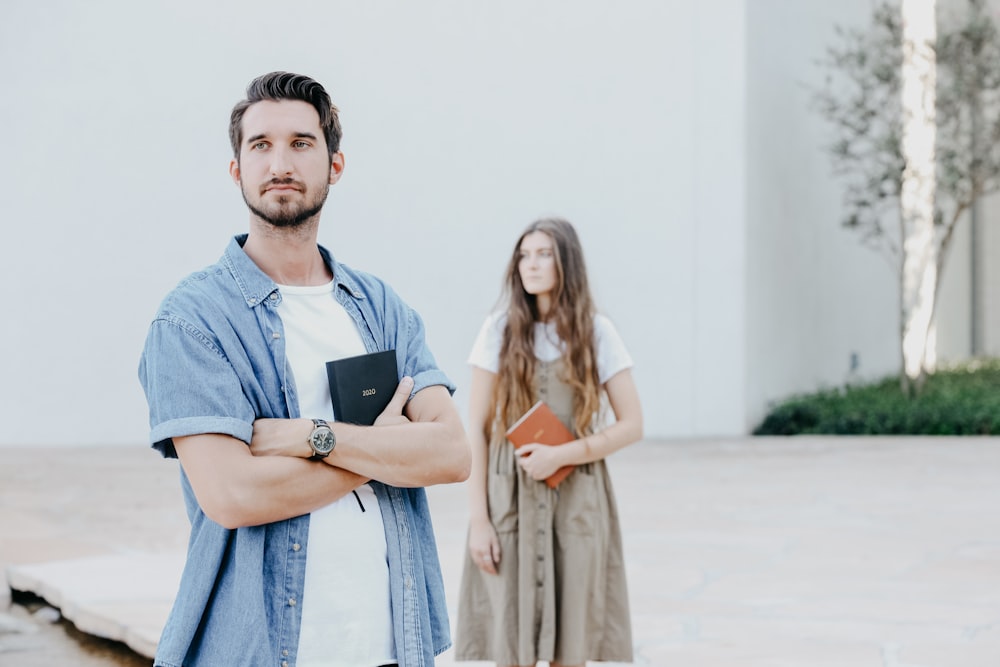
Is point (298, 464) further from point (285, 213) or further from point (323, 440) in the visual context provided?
point (285, 213)

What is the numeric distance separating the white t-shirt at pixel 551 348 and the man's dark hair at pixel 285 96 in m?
1.66

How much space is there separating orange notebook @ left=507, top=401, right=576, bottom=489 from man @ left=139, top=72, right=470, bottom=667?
1376mm

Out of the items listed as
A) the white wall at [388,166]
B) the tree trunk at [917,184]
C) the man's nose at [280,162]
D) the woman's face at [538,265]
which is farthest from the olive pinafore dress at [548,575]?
the tree trunk at [917,184]

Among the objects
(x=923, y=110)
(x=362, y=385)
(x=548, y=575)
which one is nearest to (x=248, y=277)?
(x=362, y=385)

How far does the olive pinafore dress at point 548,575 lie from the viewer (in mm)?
3627

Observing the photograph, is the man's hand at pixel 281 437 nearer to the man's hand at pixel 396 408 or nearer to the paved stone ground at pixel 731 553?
the man's hand at pixel 396 408

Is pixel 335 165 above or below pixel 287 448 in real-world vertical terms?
above

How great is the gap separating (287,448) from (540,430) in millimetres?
1718

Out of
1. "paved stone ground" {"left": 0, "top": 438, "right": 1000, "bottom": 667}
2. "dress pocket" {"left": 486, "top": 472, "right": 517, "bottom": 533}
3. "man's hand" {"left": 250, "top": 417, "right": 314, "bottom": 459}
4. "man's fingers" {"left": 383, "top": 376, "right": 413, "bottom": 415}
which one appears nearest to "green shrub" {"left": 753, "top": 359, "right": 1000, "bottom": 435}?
"paved stone ground" {"left": 0, "top": 438, "right": 1000, "bottom": 667}

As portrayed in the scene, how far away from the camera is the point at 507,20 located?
12.1 meters

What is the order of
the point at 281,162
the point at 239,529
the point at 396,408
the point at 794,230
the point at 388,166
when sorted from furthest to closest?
the point at 794,230, the point at 388,166, the point at 396,408, the point at 281,162, the point at 239,529

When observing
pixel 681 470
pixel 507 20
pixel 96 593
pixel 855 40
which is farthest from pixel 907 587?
pixel 855 40

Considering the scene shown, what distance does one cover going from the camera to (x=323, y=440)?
204 cm

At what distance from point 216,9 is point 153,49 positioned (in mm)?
737
